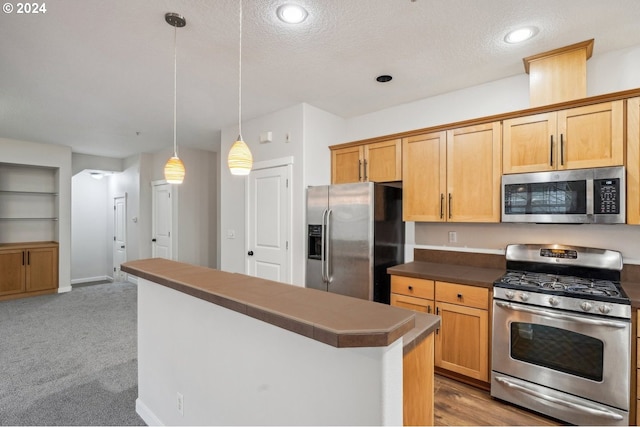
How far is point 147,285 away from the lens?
6.95ft

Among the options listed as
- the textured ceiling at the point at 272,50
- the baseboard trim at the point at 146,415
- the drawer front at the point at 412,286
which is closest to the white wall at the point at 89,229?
the textured ceiling at the point at 272,50

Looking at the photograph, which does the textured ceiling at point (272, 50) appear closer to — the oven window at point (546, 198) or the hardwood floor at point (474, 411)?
the oven window at point (546, 198)

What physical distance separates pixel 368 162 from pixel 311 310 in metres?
2.56

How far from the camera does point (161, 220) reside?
612 centimetres

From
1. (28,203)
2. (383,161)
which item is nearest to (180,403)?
(383,161)

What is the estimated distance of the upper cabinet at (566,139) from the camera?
2.17 metres

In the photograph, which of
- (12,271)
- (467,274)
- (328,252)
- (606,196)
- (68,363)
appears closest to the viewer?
(606,196)

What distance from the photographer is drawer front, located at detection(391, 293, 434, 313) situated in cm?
268

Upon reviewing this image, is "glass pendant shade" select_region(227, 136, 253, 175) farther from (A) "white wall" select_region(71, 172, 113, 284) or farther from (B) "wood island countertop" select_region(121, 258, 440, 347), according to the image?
(A) "white wall" select_region(71, 172, 113, 284)

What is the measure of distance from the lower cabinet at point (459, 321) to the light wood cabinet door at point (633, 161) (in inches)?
42.5

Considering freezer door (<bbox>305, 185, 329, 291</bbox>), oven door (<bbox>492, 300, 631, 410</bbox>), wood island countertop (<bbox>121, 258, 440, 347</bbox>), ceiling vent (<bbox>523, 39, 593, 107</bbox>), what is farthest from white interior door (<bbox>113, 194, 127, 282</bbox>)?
ceiling vent (<bbox>523, 39, 593, 107</bbox>)

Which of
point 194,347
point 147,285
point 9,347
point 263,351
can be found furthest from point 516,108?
point 9,347

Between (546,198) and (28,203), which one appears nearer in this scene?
(546,198)

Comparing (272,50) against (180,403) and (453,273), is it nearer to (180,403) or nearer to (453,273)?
(453,273)
